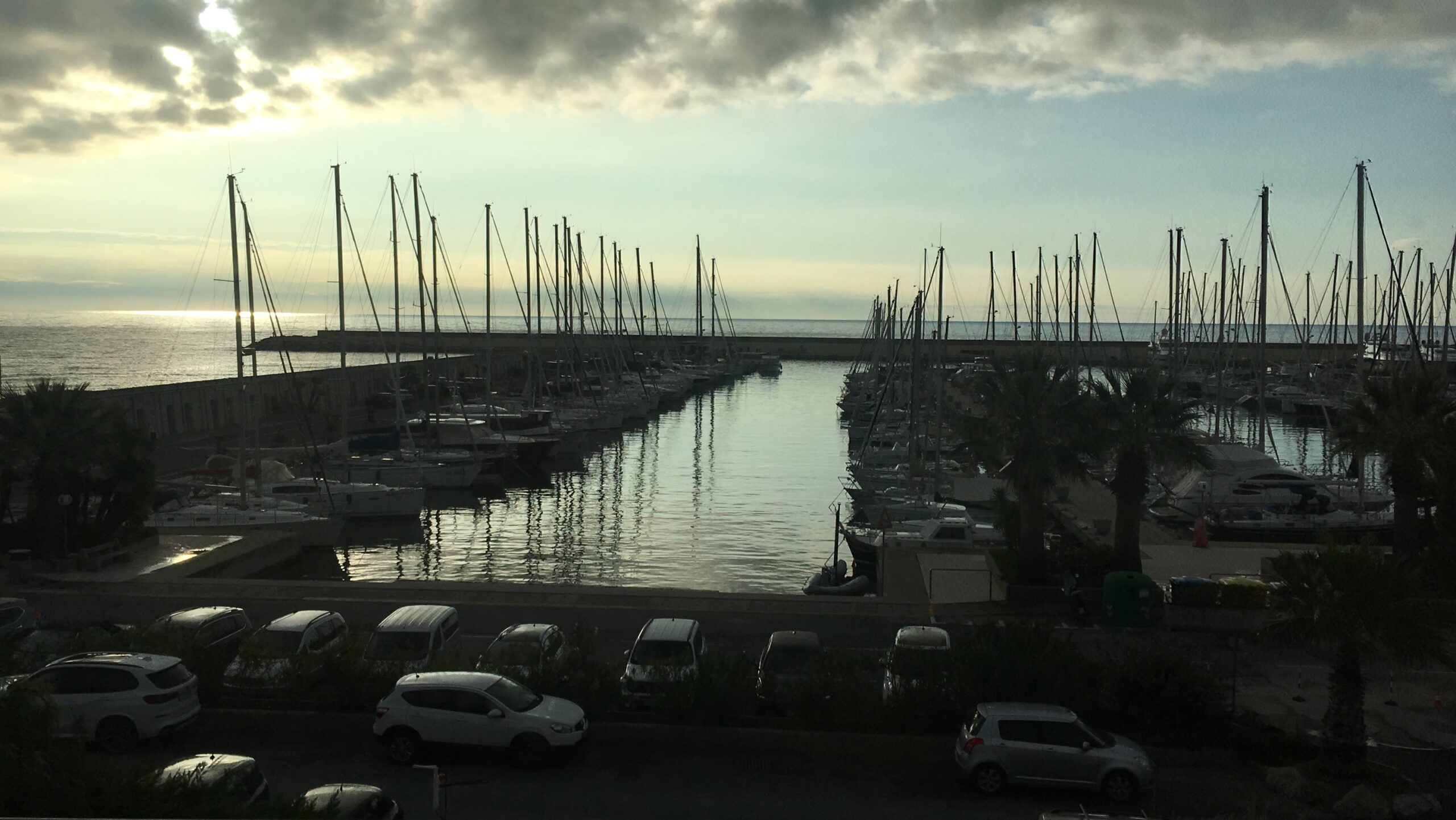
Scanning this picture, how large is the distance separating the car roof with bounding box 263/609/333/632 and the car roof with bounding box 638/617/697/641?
596cm

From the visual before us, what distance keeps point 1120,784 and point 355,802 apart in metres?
9.14

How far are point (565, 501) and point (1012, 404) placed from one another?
98.1 feet

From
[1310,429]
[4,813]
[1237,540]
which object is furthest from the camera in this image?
[1310,429]

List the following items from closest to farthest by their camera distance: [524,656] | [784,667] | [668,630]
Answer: [524,656], [784,667], [668,630]

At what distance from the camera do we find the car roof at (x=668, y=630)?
18.0 metres

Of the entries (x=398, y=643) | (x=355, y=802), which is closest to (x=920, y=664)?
(x=355, y=802)

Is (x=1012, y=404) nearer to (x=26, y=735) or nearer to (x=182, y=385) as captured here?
(x=26, y=735)

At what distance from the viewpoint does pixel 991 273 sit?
105 m

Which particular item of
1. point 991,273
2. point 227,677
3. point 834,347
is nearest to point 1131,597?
point 227,677

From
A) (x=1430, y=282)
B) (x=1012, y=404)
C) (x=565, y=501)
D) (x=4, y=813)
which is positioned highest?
(x=1430, y=282)

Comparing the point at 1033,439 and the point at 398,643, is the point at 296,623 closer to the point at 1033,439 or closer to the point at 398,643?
the point at 398,643

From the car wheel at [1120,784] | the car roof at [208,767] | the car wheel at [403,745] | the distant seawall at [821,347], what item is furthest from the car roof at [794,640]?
the distant seawall at [821,347]

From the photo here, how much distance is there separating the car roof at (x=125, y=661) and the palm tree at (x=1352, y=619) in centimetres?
1569

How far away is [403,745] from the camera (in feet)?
47.2
